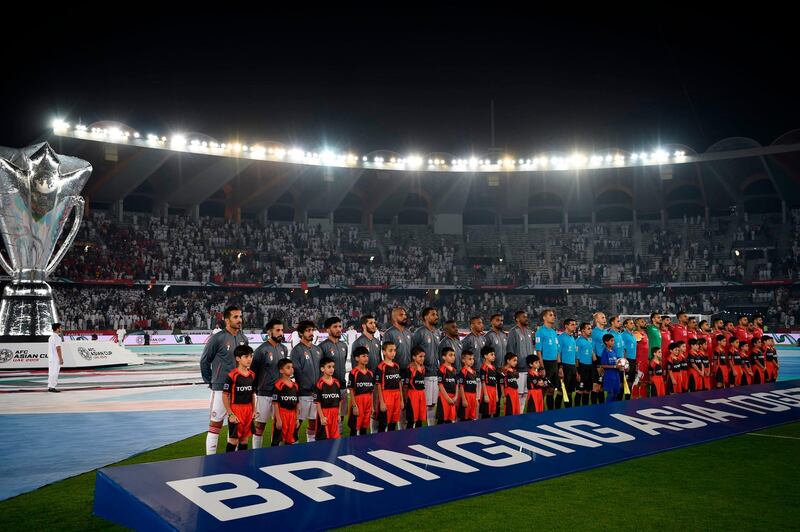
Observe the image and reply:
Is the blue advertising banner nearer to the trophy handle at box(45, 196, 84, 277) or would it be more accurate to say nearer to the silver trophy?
the silver trophy

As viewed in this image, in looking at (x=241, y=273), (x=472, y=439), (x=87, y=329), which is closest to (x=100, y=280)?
(x=87, y=329)

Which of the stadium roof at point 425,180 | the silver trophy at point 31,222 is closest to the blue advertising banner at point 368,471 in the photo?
the silver trophy at point 31,222

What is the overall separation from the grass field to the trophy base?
1714 centimetres

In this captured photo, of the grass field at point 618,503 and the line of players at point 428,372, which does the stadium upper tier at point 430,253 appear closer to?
the line of players at point 428,372

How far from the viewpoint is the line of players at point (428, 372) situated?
859cm

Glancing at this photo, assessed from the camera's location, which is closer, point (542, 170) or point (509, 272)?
point (542, 170)

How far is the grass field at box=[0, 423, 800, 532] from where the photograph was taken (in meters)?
5.79

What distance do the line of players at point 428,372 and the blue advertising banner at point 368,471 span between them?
1806 millimetres

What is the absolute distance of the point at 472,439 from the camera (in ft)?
24.5

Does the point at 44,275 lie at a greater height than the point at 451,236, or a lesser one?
lesser

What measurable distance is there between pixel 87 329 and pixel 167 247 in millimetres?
9205

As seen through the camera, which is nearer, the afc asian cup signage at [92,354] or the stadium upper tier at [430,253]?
the afc asian cup signage at [92,354]

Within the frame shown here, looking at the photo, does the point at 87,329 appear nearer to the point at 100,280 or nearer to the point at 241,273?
the point at 100,280

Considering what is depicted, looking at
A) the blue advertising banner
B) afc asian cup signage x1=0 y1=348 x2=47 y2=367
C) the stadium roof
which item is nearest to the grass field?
the blue advertising banner
